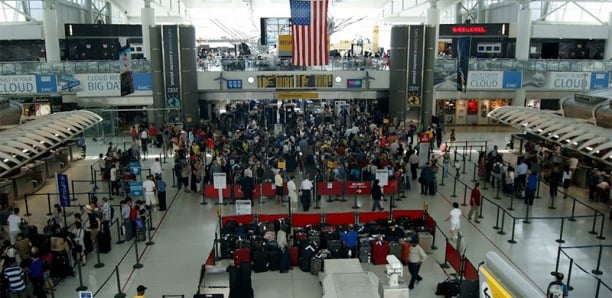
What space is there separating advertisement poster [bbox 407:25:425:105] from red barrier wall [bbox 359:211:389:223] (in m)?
17.9

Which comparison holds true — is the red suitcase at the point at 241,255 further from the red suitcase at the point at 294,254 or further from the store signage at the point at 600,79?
the store signage at the point at 600,79

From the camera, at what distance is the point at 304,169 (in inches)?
890

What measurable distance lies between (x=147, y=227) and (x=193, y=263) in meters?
2.94

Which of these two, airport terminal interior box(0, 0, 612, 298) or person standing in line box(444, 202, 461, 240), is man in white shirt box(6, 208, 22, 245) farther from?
person standing in line box(444, 202, 461, 240)

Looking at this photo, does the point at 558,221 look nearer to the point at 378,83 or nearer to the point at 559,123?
the point at 559,123

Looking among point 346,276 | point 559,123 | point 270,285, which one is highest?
point 559,123

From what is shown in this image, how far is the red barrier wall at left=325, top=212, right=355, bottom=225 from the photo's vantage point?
1611 cm

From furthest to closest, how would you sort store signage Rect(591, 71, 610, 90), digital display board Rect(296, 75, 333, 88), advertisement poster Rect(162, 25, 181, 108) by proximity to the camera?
digital display board Rect(296, 75, 333, 88) → store signage Rect(591, 71, 610, 90) → advertisement poster Rect(162, 25, 181, 108)

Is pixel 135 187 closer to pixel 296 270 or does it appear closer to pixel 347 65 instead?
pixel 296 270

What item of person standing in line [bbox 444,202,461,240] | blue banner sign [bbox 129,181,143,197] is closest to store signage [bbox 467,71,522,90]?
person standing in line [bbox 444,202,461,240]

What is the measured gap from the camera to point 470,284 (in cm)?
976

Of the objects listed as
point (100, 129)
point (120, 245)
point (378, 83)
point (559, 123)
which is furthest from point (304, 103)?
point (120, 245)

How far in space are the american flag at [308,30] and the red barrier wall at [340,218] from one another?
30.6ft

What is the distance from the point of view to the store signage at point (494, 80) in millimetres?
34406
